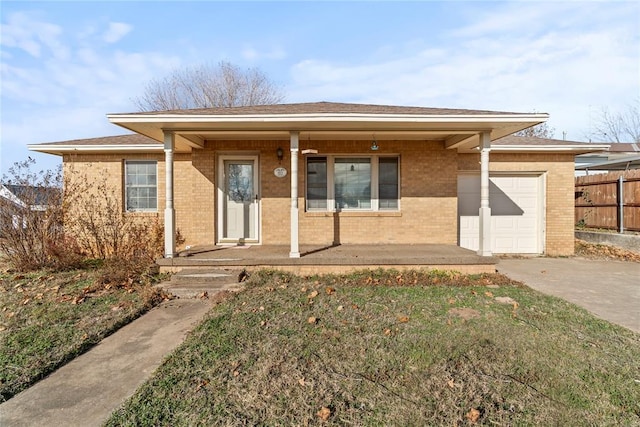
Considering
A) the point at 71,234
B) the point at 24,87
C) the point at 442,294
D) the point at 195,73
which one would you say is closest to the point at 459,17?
the point at 442,294

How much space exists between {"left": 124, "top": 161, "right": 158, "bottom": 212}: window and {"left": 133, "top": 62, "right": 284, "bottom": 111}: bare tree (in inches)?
531

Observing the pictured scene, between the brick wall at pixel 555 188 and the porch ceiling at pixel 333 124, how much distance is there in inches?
94.6

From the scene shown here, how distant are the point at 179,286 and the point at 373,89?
47.1 ft

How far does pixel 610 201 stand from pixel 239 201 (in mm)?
11549

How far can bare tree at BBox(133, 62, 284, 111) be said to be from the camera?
865 inches

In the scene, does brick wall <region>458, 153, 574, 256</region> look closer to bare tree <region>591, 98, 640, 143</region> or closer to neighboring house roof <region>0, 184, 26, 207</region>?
neighboring house roof <region>0, 184, 26, 207</region>

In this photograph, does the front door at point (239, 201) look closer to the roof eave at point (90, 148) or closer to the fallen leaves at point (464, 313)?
the roof eave at point (90, 148)

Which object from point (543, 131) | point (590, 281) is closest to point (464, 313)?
point (590, 281)

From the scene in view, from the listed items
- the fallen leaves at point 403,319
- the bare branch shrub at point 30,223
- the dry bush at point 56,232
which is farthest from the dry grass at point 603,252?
the bare branch shrub at point 30,223

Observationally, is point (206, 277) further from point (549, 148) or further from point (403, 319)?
point (549, 148)

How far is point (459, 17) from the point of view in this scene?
8.28 metres

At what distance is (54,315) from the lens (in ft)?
15.0

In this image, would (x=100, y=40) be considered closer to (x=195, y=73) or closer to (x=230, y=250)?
(x=230, y=250)

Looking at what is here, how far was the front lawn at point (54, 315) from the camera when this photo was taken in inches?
130
